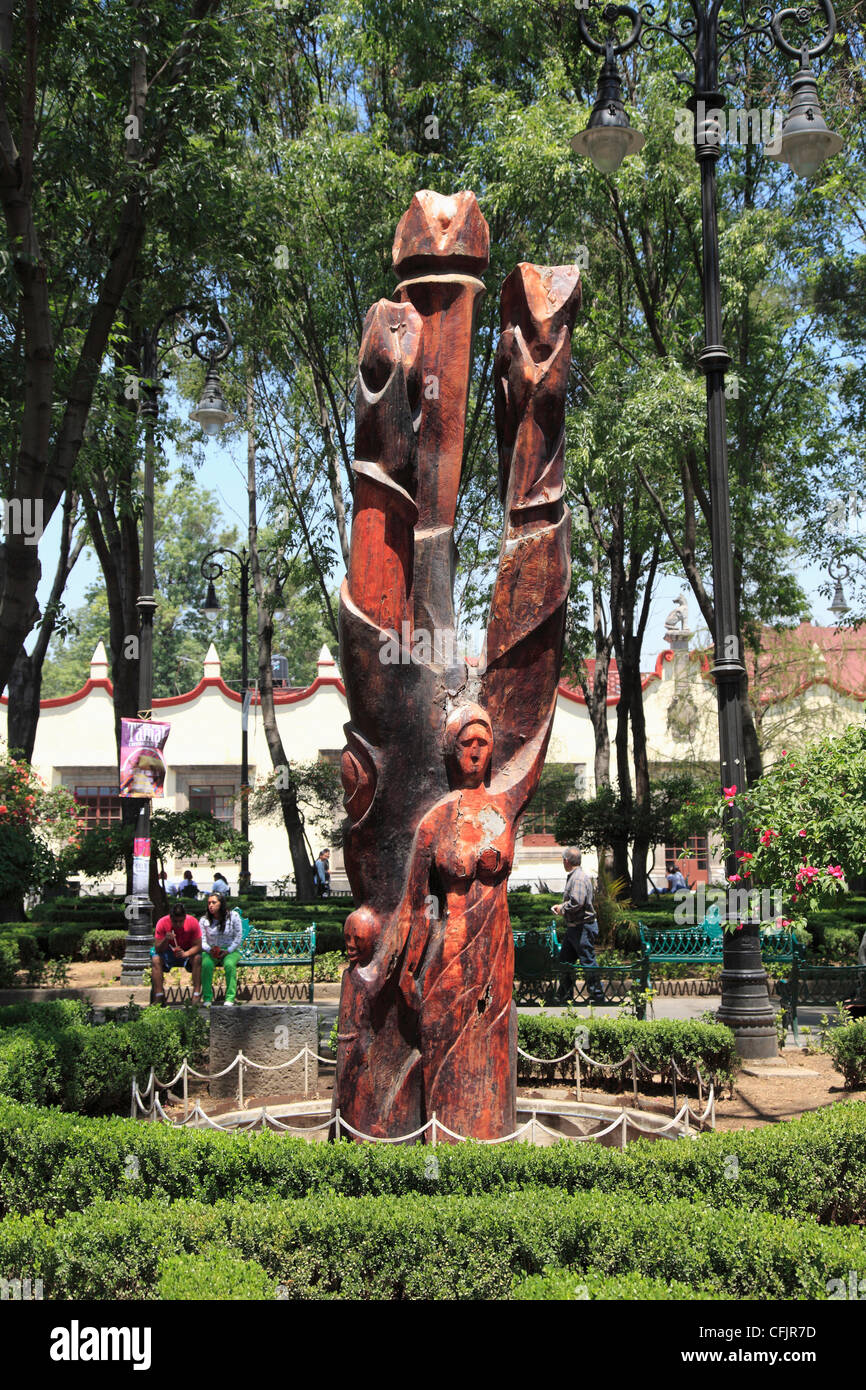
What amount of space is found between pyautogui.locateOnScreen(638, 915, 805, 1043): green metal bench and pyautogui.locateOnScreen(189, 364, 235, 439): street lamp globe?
8150mm

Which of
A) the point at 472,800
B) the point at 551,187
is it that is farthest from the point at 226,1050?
the point at 551,187

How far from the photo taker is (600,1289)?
4309 millimetres

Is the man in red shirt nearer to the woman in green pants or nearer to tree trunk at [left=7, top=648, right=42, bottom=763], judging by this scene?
the woman in green pants

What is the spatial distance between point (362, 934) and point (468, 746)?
4.09 feet

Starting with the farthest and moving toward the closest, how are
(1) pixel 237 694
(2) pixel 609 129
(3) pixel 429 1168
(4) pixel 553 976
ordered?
(1) pixel 237 694
(4) pixel 553 976
(2) pixel 609 129
(3) pixel 429 1168

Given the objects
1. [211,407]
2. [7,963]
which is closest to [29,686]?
[7,963]

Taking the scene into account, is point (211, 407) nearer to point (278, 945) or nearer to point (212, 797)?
point (278, 945)

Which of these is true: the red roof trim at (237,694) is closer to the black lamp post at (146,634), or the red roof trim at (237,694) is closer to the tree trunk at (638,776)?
the tree trunk at (638,776)

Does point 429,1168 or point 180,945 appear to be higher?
point 180,945

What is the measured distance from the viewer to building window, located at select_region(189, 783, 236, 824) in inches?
1407

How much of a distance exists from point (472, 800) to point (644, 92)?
14.1 metres

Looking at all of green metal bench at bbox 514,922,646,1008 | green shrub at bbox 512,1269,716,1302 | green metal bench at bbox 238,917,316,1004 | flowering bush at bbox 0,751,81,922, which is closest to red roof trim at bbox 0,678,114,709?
flowering bush at bbox 0,751,81,922

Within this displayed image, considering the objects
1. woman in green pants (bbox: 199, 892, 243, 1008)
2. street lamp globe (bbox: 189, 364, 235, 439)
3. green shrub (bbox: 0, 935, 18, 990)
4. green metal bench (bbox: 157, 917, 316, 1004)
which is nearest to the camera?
woman in green pants (bbox: 199, 892, 243, 1008)

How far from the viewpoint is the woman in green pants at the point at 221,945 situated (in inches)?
515
